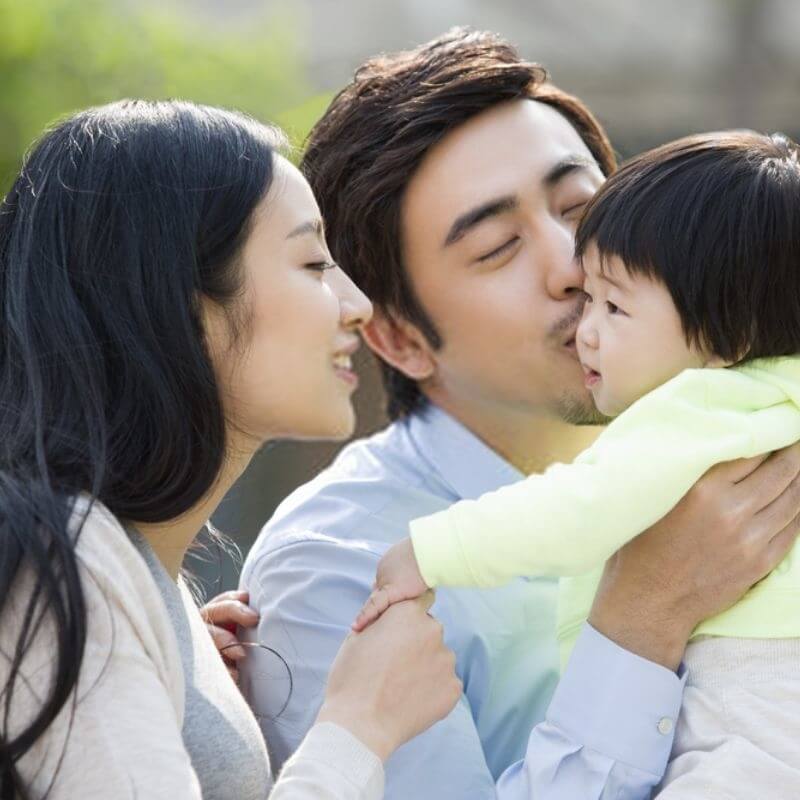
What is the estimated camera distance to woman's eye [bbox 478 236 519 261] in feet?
9.58

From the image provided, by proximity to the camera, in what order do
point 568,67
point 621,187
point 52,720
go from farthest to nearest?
point 568,67
point 621,187
point 52,720

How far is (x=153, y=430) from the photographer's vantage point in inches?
79.8

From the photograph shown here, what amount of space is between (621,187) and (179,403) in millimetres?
856

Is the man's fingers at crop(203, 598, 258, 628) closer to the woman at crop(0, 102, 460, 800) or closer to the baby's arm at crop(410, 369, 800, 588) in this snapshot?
the woman at crop(0, 102, 460, 800)

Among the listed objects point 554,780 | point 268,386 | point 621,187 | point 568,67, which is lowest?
point 568,67

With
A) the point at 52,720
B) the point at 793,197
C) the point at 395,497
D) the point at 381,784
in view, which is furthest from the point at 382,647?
the point at 793,197

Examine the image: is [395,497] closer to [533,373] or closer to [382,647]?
[533,373]

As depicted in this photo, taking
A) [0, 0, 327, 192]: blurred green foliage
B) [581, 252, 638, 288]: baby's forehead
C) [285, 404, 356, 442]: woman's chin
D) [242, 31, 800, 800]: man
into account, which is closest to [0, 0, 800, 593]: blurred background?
[0, 0, 327, 192]: blurred green foliage

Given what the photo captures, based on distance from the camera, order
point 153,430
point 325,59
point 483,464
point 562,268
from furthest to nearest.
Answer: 1. point 325,59
2. point 483,464
3. point 562,268
4. point 153,430

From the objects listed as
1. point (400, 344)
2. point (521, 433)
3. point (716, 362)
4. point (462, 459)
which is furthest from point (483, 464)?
point (716, 362)

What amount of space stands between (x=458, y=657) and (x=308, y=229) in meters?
0.84

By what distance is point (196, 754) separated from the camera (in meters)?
2.08

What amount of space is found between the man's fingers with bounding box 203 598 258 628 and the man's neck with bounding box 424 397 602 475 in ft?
2.28

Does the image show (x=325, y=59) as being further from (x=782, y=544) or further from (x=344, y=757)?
(x=344, y=757)
